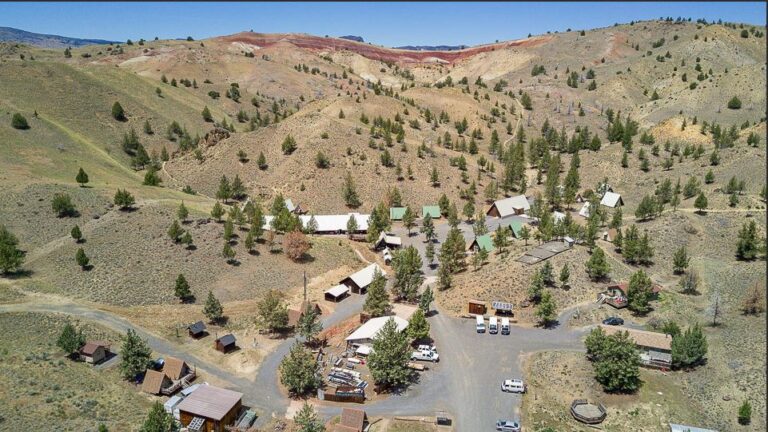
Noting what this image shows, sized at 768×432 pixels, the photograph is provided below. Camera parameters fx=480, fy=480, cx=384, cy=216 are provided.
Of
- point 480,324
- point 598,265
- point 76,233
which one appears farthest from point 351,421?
point 76,233

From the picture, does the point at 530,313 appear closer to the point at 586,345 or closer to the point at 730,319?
the point at 586,345

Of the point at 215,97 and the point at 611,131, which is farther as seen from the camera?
the point at 215,97

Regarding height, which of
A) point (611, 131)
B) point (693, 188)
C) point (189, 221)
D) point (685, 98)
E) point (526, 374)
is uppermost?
point (685, 98)

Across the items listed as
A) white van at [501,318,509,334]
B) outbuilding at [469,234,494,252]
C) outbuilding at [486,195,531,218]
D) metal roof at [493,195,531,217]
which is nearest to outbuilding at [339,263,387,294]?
outbuilding at [469,234,494,252]

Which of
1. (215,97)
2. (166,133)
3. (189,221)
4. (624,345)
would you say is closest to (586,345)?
(624,345)

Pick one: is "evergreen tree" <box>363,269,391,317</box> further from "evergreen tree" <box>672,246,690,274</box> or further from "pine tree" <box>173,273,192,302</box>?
"evergreen tree" <box>672,246,690,274</box>

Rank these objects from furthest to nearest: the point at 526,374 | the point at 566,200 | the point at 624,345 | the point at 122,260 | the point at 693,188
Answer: the point at 566,200
the point at 693,188
the point at 122,260
the point at 526,374
the point at 624,345

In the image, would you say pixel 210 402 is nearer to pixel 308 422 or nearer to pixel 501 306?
pixel 308 422

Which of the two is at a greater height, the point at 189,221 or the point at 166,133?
the point at 166,133
